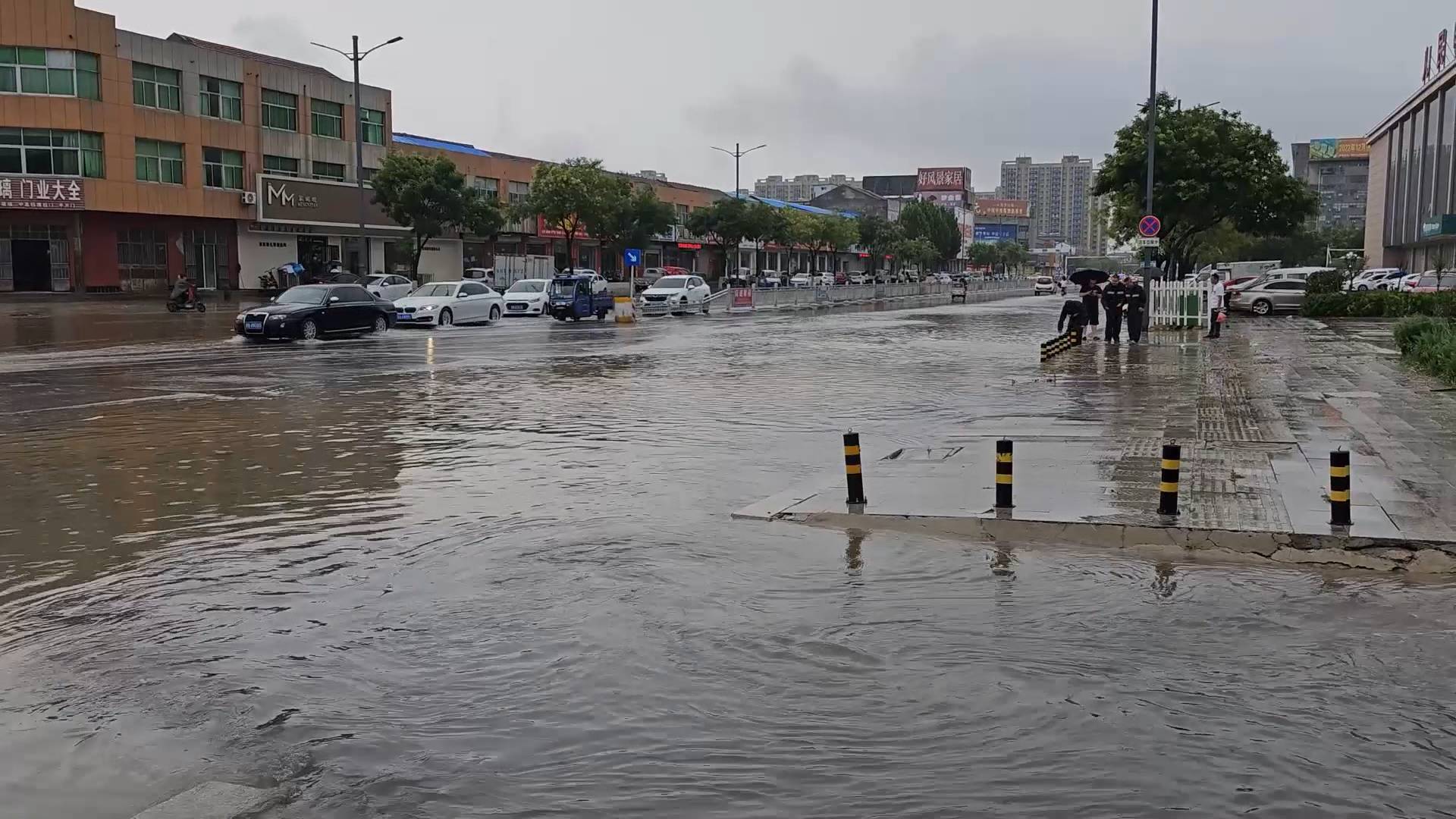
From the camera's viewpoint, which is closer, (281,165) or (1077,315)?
(1077,315)

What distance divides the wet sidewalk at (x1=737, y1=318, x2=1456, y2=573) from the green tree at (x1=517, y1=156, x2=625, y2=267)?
49180 millimetres

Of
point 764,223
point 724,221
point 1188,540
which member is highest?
point 724,221

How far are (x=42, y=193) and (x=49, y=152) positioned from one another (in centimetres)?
176

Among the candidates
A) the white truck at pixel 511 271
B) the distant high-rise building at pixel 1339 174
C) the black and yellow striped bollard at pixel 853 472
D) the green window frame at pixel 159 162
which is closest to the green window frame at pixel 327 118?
the green window frame at pixel 159 162

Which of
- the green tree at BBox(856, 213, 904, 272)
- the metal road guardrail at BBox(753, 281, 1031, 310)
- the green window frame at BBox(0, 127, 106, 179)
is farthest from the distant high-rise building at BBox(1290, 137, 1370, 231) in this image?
the green window frame at BBox(0, 127, 106, 179)

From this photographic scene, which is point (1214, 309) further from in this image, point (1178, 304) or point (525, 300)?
point (525, 300)

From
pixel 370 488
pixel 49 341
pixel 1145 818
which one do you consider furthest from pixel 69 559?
pixel 49 341

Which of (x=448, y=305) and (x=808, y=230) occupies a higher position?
(x=808, y=230)

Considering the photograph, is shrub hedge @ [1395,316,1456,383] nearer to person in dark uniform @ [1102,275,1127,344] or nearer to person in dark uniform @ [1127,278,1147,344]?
person in dark uniform @ [1127,278,1147,344]

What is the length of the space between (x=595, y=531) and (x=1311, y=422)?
9354 mm

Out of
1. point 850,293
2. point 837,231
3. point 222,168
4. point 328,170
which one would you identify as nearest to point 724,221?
point 837,231

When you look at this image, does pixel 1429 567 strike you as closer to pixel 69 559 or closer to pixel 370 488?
pixel 370 488

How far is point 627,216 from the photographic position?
74062mm

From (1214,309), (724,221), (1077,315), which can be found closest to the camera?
(1077,315)
